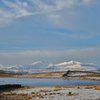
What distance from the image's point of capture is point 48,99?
4900cm

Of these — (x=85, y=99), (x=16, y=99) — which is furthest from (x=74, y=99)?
(x=16, y=99)

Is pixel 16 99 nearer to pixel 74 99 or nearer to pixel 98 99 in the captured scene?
pixel 74 99

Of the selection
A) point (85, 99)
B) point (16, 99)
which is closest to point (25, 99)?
point (16, 99)

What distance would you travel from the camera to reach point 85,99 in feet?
156

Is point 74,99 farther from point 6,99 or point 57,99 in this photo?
point 6,99

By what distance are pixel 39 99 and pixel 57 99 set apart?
263 centimetres

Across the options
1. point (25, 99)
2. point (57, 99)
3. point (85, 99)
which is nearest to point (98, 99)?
point (85, 99)

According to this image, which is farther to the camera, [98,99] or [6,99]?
[6,99]

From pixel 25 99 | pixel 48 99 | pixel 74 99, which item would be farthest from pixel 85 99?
pixel 25 99

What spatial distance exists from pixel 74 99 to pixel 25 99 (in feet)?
23.3

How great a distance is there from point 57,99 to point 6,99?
7.48 m

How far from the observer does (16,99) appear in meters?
49.4

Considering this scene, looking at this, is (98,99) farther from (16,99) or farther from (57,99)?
(16,99)

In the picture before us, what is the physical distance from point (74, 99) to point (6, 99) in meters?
9.94
